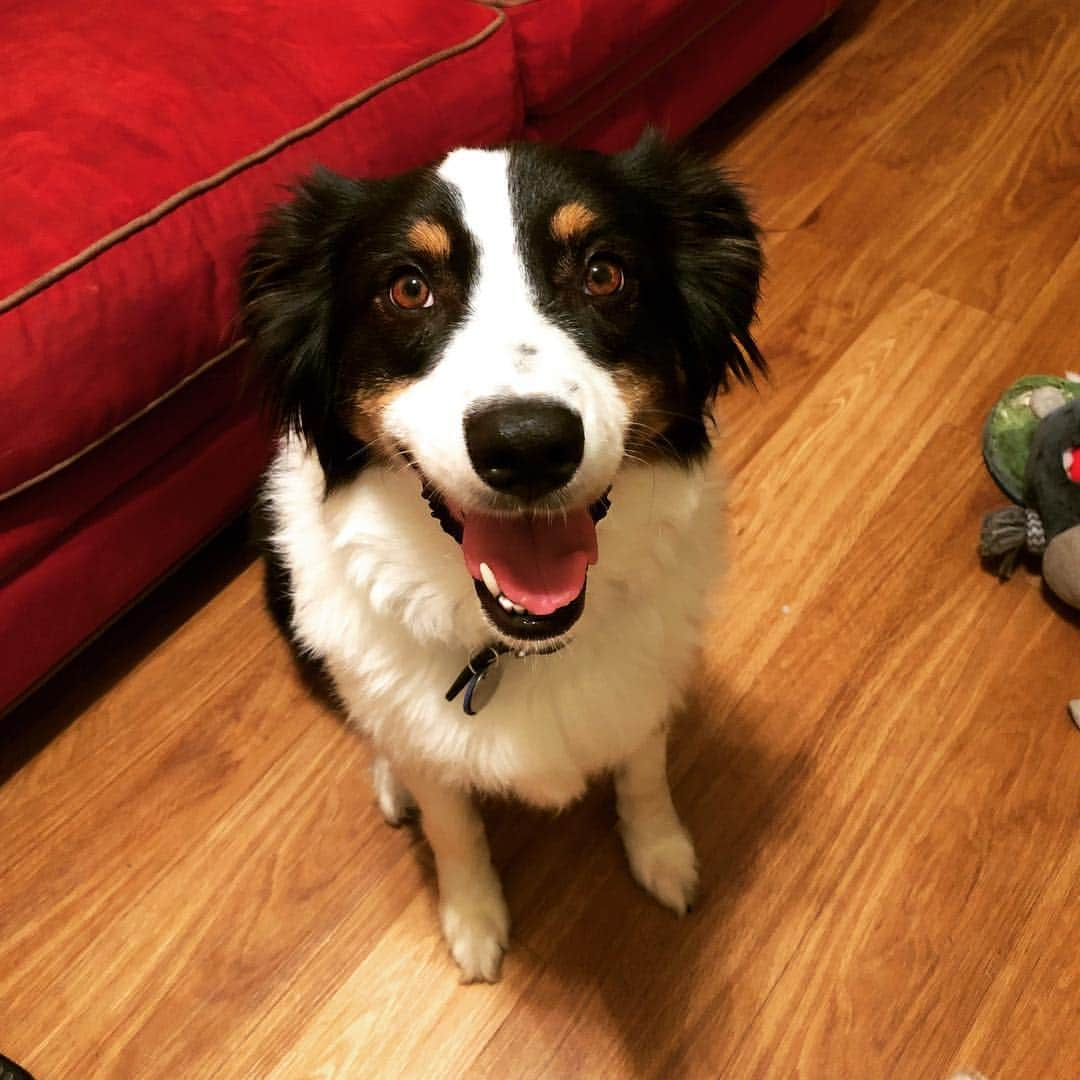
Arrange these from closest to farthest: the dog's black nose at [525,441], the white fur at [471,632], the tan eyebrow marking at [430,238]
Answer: the dog's black nose at [525,441], the tan eyebrow marking at [430,238], the white fur at [471,632]

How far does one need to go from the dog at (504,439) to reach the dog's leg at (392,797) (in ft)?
0.67

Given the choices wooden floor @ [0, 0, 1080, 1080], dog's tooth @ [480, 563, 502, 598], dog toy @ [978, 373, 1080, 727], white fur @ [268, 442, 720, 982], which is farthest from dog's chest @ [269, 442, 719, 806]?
dog toy @ [978, 373, 1080, 727]

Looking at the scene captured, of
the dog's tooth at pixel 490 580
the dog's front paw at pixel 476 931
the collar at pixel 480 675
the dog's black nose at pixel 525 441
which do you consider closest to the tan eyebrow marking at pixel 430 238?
the dog's black nose at pixel 525 441

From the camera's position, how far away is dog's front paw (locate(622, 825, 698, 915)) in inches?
60.3

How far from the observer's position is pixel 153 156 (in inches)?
55.6

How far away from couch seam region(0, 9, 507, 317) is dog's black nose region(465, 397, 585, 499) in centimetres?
74

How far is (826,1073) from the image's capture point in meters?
1.40

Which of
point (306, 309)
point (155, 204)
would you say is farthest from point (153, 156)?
point (306, 309)

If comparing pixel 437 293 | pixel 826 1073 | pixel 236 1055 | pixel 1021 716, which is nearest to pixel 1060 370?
pixel 1021 716

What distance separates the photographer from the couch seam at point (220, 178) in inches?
51.3

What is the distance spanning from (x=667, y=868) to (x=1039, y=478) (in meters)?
1.01

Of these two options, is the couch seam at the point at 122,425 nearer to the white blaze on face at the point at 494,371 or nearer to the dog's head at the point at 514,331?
the dog's head at the point at 514,331

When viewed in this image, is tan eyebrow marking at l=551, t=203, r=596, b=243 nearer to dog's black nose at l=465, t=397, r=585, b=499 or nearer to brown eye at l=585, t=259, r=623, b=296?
brown eye at l=585, t=259, r=623, b=296

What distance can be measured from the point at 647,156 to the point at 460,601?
0.58 m
